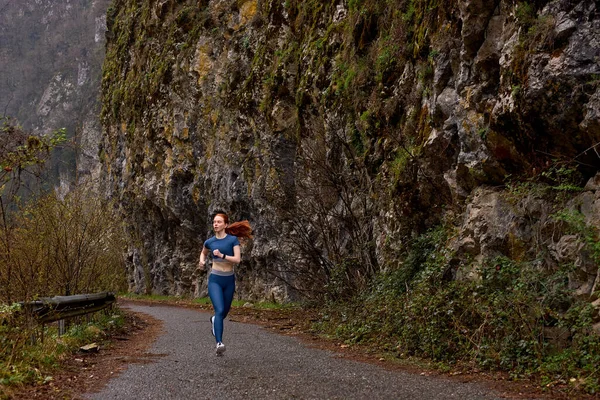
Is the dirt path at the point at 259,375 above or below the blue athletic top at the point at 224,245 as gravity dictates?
below

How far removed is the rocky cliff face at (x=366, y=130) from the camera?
735 cm

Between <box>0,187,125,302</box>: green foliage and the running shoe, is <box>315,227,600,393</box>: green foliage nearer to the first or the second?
the running shoe

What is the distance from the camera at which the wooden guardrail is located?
7895 mm

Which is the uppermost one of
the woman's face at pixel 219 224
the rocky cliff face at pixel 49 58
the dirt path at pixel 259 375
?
the rocky cliff face at pixel 49 58

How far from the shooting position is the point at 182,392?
18.4 ft

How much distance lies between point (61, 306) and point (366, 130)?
8034 mm

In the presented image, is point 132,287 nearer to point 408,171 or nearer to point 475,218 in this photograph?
point 408,171

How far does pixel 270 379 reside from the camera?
6188mm

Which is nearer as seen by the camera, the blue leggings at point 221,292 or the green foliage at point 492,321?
the green foliage at point 492,321

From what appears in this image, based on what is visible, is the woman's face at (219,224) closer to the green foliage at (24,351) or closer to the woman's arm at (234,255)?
the woman's arm at (234,255)

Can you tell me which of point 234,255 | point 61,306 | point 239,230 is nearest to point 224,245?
point 234,255

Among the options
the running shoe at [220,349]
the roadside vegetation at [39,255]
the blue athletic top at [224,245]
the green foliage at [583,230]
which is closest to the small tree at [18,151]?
the roadside vegetation at [39,255]

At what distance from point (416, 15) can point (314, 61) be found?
6280 millimetres

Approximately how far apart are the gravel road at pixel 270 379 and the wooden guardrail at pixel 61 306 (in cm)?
162
